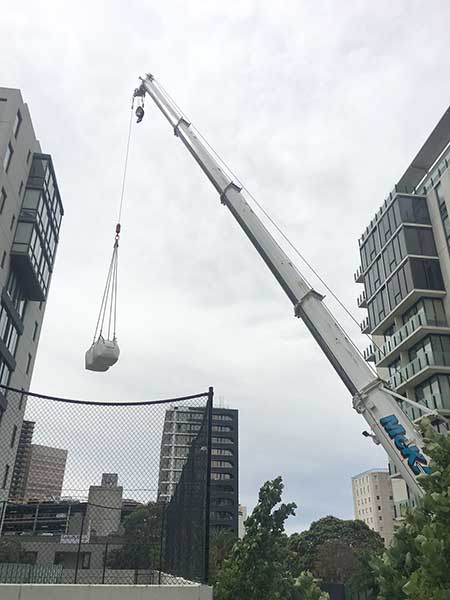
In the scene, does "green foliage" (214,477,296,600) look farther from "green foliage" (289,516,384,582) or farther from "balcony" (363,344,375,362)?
"green foliage" (289,516,384,582)

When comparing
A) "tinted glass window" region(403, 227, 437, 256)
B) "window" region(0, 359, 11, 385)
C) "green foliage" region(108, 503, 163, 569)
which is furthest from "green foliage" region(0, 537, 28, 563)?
"tinted glass window" region(403, 227, 437, 256)

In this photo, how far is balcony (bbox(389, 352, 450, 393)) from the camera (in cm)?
3438

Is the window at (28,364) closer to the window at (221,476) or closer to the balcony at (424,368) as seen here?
the balcony at (424,368)

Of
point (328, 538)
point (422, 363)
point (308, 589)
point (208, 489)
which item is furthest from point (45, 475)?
point (328, 538)

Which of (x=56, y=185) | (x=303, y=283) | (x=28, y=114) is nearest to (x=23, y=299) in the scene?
(x=56, y=185)

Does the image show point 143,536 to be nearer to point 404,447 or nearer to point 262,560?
point 262,560

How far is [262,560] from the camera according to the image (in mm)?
16500

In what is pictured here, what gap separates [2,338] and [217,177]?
63.5 ft

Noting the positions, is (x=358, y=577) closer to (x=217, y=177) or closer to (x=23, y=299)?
(x=217, y=177)

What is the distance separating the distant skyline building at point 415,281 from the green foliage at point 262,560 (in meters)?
18.1

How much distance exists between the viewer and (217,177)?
22.8 meters

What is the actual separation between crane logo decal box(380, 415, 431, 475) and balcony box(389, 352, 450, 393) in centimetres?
2068

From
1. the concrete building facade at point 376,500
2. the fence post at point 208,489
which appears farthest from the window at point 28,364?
the concrete building facade at point 376,500

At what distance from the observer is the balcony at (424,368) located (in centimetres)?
3438
